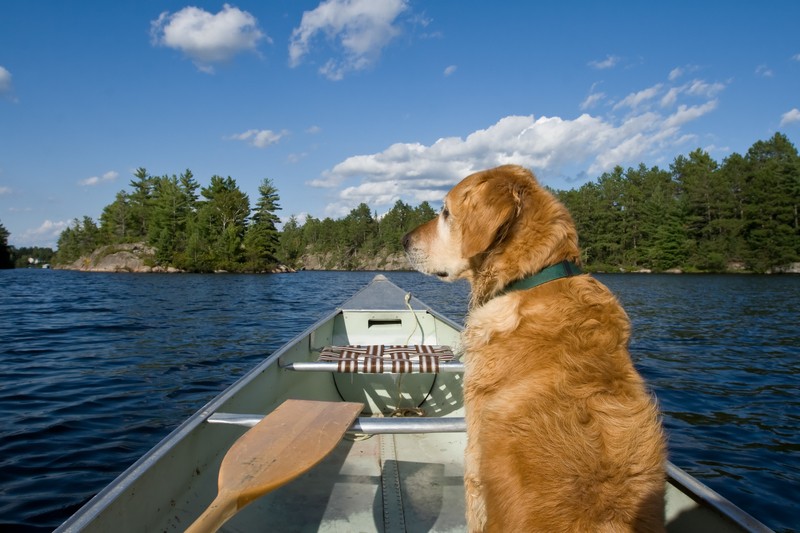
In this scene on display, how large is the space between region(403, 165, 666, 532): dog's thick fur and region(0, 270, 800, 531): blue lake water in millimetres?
4608

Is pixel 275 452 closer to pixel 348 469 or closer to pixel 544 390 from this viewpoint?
pixel 544 390

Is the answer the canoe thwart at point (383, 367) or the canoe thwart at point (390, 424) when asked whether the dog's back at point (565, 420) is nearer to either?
the canoe thwart at point (390, 424)

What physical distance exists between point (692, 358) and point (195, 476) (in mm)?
12437

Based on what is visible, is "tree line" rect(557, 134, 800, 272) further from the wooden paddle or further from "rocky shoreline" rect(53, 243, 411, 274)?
the wooden paddle

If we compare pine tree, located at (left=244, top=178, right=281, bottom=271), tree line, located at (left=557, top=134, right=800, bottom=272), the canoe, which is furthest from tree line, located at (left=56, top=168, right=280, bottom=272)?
the canoe

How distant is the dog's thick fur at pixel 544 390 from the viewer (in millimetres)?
1401

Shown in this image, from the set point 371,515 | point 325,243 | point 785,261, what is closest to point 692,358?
point 371,515

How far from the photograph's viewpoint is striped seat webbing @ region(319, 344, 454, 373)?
168 inches

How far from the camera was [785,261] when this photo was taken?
5572 centimetres

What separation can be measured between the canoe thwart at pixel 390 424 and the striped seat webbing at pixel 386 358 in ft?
4.15

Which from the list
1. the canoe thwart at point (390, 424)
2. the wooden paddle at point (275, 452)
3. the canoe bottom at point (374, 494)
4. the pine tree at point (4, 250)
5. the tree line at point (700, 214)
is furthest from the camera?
the pine tree at point (4, 250)

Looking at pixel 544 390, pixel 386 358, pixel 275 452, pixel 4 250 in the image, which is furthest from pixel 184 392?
pixel 4 250

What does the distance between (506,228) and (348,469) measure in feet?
9.00

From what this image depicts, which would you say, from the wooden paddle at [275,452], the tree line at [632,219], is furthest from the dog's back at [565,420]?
the tree line at [632,219]
